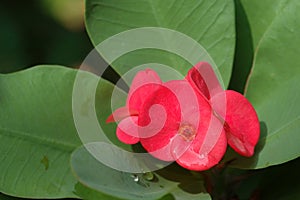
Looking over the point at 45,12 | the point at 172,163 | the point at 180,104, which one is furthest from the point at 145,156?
the point at 45,12

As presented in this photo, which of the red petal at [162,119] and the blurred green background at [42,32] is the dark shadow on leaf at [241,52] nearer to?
the red petal at [162,119]

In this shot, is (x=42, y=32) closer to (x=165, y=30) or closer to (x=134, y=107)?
(x=165, y=30)

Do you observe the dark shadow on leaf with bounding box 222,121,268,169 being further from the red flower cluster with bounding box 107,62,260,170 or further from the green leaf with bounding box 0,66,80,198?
the green leaf with bounding box 0,66,80,198

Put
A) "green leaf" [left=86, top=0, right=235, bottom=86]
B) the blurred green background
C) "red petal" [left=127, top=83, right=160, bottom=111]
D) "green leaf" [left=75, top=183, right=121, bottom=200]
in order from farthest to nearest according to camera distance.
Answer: the blurred green background < "green leaf" [left=86, top=0, right=235, bottom=86] < "red petal" [left=127, top=83, right=160, bottom=111] < "green leaf" [left=75, top=183, right=121, bottom=200]

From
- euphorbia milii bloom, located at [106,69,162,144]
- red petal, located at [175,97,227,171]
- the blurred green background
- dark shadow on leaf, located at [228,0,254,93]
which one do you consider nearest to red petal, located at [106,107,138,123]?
euphorbia milii bloom, located at [106,69,162,144]

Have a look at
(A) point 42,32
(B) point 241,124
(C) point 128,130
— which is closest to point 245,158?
(B) point 241,124

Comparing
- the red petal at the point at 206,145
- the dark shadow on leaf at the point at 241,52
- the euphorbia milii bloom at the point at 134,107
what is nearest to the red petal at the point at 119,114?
the euphorbia milii bloom at the point at 134,107
